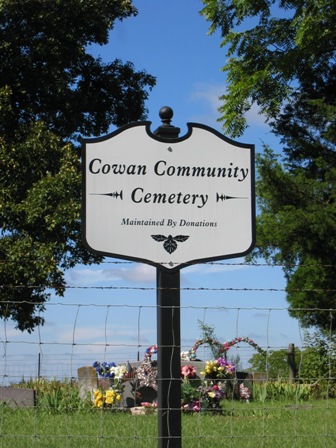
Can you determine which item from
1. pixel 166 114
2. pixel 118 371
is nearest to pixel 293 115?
pixel 118 371

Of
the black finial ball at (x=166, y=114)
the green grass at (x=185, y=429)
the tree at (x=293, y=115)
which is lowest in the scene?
the green grass at (x=185, y=429)

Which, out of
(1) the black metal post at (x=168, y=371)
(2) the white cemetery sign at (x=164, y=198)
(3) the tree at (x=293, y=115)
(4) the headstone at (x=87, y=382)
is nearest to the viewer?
(1) the black metal post at (x=168, y=371)

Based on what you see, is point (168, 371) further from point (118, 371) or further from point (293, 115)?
point (293, 115)

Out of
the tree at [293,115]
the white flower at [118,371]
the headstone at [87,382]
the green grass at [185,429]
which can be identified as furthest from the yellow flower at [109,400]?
the tree at [293,115]

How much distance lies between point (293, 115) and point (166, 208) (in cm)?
1923

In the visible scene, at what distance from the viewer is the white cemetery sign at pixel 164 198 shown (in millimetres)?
6504

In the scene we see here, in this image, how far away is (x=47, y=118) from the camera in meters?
23.5

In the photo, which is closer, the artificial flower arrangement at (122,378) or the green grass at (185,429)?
the green grass at (185,429)

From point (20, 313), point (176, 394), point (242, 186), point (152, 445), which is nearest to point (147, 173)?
point (242, 186)

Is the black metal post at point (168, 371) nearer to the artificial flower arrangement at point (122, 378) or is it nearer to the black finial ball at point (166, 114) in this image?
the black finial ball at point (166, 114)

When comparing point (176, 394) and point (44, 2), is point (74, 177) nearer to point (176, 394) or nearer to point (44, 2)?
point (44, 2)

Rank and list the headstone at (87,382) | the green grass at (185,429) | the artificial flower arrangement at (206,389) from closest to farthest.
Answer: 1. the green grass at (185,429)
2. the artificial flower arrangement at (206,389)
3. the headstone at (87,382)

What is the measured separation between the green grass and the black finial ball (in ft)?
9.24

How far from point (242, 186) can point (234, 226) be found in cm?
35
